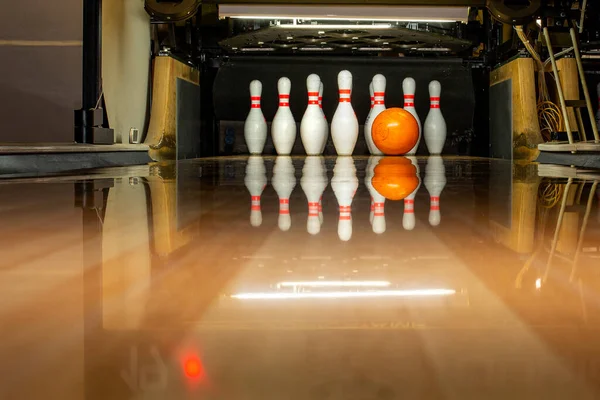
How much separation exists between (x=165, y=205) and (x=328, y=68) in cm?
368

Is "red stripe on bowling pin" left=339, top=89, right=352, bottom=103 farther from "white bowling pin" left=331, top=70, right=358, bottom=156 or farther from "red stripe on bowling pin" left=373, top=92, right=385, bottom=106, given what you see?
"red stripe on bowling pin" left=373, top=92, right=385, bottom=106

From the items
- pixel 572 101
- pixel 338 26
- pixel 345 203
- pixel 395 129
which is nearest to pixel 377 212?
pixel 345 203

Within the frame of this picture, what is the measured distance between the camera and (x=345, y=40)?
168 inches

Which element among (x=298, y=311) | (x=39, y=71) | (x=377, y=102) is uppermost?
(x=39, y=71)

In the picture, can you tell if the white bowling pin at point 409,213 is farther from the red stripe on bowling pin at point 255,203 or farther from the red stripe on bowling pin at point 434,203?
the red stripe on bowling pin at point 255,203

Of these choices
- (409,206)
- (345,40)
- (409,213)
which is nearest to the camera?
(409,213)

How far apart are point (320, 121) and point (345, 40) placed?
556 millimetres

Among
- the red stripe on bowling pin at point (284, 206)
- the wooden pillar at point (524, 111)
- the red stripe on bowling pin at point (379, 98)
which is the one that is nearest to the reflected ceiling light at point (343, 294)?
the red stripe on bowling pin at point (284, 206)

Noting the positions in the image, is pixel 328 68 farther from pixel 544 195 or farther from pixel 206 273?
pixel 206 273

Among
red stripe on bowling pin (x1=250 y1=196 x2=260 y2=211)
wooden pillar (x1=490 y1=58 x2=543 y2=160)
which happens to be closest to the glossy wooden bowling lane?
red stripe on bowling pin (x1=250 y1=196 x2=260 y2=211)

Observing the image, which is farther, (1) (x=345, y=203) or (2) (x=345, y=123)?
(2) (x=345, y=123)

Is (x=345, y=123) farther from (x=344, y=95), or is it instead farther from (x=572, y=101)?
(x=572, y=101)

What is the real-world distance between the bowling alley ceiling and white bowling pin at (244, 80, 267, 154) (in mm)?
250

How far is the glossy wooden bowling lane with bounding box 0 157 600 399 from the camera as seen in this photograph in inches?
10.3
